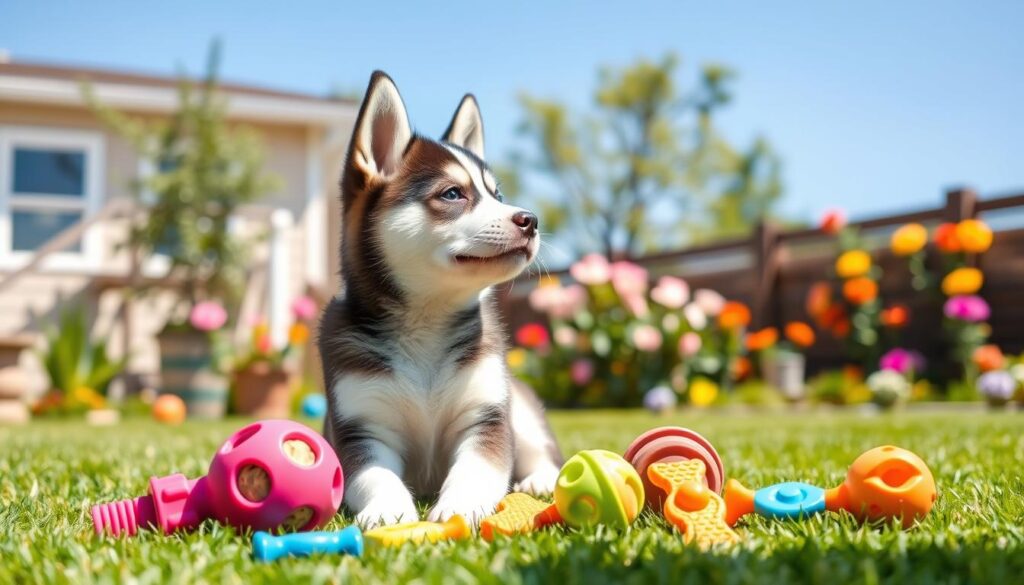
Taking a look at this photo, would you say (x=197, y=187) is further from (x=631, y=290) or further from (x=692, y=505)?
(x=692, y=505)

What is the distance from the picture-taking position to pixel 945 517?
2242 mm

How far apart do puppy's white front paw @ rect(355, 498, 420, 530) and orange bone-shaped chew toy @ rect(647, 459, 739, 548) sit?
0.62 metres

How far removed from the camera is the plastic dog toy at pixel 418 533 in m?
1.92

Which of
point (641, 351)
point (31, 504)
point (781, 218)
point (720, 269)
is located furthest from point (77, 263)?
point (781, 218)

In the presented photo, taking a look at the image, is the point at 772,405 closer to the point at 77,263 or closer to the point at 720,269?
the point at 720,269

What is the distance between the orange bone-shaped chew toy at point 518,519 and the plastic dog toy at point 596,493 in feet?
0.13

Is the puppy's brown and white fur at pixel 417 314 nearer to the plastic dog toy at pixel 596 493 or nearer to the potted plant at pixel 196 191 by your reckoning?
the plastic dog toy at pixel 596 493

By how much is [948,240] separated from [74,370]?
9.96 metres

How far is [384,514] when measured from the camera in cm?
228

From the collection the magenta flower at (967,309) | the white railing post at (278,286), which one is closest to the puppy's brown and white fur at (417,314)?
the magenta flower at (967,309)

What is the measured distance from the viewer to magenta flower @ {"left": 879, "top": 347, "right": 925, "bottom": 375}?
34.0 feet

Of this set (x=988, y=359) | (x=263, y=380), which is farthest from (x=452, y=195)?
(x=988, y=359)

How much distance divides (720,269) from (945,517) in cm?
1146

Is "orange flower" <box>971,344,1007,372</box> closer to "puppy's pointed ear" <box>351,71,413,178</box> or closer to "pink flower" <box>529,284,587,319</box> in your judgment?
"pink flower" <box>529,284,587,319</box>
